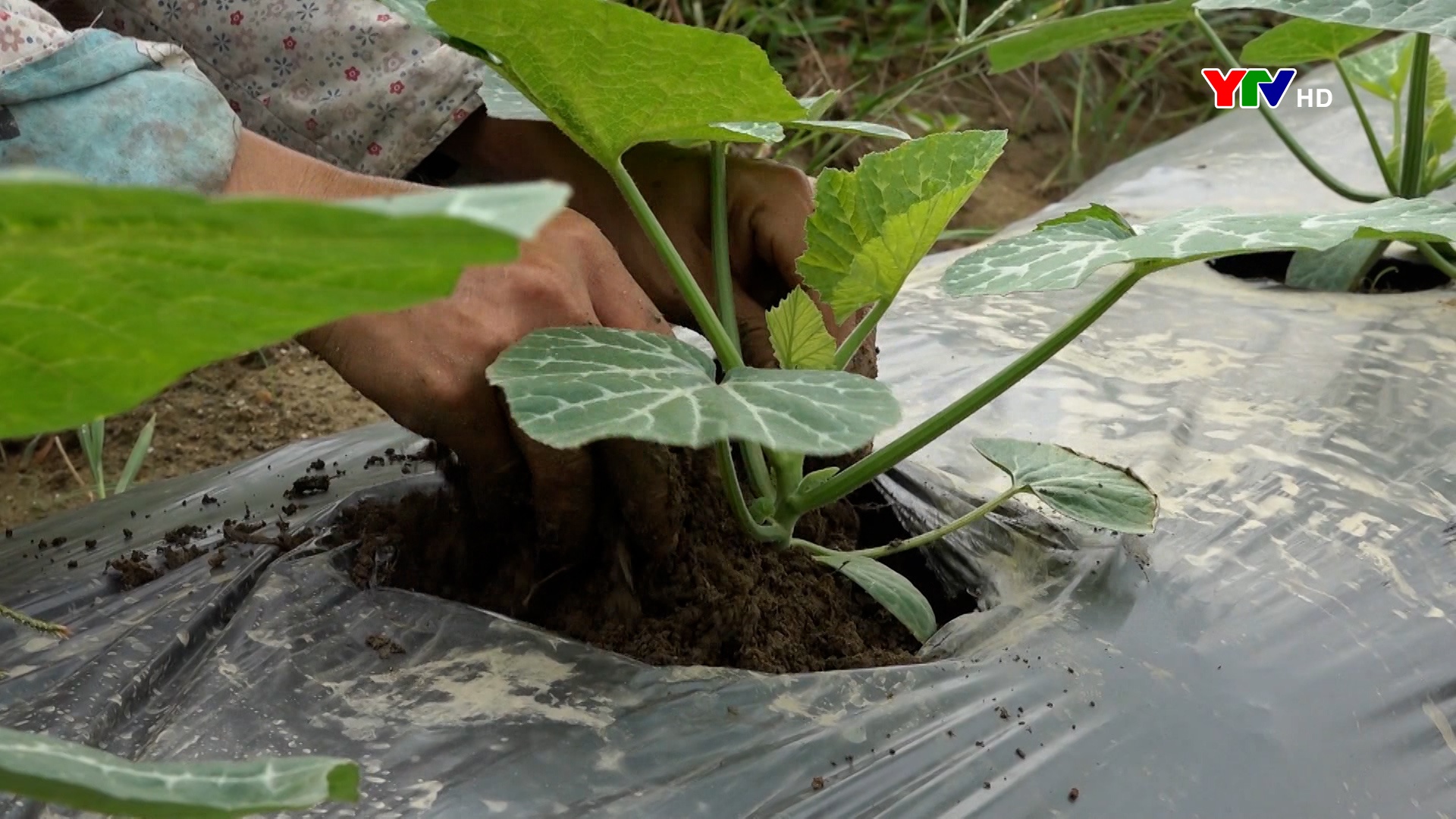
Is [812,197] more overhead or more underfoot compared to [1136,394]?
more overhead

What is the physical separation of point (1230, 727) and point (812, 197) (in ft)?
1.87

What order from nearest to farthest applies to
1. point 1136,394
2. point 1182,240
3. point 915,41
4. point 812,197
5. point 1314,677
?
point 1182,240, point 1314,677, point 812,197, point 1136,394, point 915,41

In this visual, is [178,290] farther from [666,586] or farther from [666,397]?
[666,586]

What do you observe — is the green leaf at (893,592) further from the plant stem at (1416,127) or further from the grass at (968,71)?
the grass at (968,71)

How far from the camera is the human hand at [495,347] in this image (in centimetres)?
83

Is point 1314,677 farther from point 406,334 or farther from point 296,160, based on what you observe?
point 296,160

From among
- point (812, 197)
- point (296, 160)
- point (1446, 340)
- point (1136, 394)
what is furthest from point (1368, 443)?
point (296, 160)

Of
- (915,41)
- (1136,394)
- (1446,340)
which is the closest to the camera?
(1136,394)

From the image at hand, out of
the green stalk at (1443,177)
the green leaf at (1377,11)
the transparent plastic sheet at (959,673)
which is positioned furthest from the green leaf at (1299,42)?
the transparent plastic sheet at (959,673)

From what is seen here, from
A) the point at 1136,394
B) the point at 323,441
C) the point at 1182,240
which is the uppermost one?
the point at 1182,240

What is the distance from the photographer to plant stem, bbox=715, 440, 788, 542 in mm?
841

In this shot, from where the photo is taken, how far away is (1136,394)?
1.31 m

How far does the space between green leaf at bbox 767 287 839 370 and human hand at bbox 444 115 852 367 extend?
18 cm

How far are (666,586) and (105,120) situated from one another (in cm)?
54
